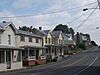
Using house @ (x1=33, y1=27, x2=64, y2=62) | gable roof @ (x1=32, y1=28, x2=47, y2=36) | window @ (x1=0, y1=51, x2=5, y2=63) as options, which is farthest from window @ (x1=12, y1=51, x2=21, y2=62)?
gable roof @ (x1=32, y1=28, x2=47, y2=36)

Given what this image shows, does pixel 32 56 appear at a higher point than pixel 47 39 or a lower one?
lower

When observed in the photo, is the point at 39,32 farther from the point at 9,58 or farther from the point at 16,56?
the point at 9,58

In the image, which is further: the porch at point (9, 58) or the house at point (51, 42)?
the house at point (51, 42)

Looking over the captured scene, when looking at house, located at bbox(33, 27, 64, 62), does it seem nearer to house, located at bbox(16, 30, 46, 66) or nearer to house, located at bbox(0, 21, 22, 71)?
house, located at bbox(16, 30, 46, 66)

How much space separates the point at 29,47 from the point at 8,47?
14.7 m

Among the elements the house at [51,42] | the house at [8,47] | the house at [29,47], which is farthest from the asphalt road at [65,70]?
the house at [51,42]

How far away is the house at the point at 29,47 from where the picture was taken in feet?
218

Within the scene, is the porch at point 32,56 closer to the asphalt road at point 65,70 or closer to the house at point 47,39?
the house at point 47,39

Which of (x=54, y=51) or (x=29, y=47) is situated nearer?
(x=29, y=47)

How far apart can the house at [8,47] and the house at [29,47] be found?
275 centimetres

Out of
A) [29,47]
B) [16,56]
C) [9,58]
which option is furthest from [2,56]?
[29,47]

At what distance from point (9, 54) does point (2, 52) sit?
2.60 meters

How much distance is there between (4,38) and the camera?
58.6 metres

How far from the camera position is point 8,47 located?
55844mm
